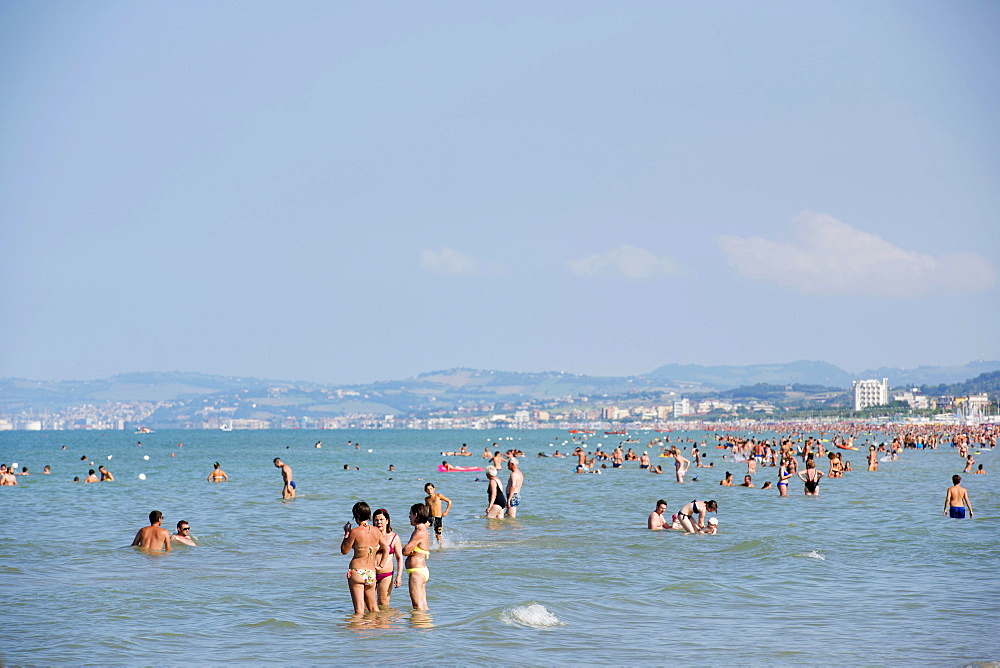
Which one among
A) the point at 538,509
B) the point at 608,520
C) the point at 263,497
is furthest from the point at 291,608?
the point at 263,497

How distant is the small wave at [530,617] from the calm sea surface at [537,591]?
0.13 ft

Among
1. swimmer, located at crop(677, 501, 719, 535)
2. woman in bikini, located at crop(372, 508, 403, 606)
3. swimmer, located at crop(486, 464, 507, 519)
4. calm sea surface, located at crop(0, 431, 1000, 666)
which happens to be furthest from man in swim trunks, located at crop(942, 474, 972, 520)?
woman in bikini, located at crop(372, 508, 403, 606)

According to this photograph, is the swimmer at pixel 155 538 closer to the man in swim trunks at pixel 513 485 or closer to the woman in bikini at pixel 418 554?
the woman in bikini at pixel 418 554

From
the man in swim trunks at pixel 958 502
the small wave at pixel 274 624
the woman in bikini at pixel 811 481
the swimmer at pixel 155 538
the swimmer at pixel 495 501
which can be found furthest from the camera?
the woman in bikini at pixel 811 481

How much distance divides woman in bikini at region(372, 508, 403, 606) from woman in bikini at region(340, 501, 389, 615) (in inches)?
4.0

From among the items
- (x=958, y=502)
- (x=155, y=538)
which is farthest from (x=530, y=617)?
(x=958, y=502)

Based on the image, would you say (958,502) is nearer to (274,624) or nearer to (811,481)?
(811,481)

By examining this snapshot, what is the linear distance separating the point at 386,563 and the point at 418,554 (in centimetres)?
56

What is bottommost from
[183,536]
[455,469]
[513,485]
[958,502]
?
[455,469]

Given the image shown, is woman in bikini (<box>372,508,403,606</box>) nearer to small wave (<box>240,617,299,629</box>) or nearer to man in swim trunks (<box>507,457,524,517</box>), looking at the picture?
small wave (<box>240,617,299,629</box>)

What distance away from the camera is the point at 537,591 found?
590 inches

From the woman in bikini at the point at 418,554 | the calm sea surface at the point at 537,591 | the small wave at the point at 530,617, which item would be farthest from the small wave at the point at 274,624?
the small wave at the point at 530,617

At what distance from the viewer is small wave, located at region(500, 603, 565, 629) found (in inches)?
504

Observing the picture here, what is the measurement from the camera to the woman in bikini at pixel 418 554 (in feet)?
41.7
